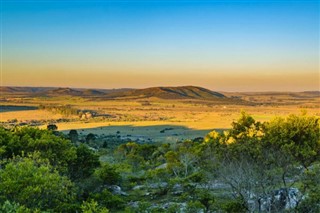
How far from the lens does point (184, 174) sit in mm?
47188

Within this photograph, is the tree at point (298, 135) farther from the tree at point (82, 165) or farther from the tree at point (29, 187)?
the tree at point (29, 187)

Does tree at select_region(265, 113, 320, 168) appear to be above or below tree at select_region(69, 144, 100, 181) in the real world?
above

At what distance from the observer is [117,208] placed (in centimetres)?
3194

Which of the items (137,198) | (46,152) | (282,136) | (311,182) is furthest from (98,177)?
(311,182)

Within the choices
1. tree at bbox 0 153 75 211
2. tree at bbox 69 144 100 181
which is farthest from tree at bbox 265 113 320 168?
tree at bbox 0 153 75 211

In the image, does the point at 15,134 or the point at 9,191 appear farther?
the point at 15,134

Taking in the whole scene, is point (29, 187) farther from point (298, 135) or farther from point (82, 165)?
point (298, 135)

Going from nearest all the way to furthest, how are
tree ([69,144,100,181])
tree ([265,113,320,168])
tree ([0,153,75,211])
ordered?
tree ([0,153,75,211]) → tree ([265,113,320,168]) → tree ([69,144,100,181])

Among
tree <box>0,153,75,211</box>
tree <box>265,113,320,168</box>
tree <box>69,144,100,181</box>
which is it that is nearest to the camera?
tree <box>0,153,75,211</box>

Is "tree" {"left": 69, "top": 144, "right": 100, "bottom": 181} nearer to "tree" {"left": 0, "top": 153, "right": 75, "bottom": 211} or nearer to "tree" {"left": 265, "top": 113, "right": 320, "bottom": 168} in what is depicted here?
"tree" {"left": 0, "top": 153, "right": 75, "bottom": 211}

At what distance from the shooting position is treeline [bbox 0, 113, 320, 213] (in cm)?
2067

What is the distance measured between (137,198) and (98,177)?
177 inches

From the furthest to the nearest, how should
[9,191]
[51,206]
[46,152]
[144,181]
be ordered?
[144,181]
[46,152]
[51,206]
[9,191]

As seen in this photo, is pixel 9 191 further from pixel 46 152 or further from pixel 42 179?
pixel 46 152
